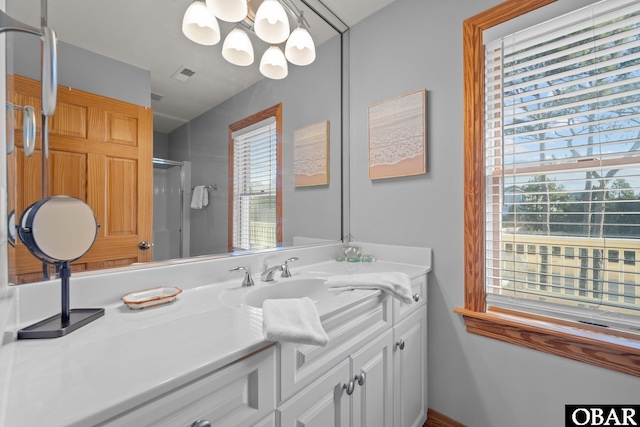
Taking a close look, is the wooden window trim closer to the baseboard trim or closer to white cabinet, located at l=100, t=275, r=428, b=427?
white cabinet, located at l=100, t=275, r=428, b=427

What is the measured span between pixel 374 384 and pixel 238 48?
157 cm

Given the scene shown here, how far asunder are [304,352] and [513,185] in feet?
3.89

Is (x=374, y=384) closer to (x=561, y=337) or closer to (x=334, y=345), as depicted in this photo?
(x=334, y=345)

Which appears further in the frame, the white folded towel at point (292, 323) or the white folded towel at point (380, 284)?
the white folded towel at point (380, 284)

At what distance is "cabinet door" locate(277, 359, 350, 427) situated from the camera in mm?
722

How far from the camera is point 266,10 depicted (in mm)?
1345

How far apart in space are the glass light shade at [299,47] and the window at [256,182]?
0.30 metres

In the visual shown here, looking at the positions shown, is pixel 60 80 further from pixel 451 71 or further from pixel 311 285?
pixel 451 71

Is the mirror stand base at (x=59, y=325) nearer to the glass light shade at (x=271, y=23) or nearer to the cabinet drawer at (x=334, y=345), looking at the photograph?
the cabinet drawer at (x=334, y=345)

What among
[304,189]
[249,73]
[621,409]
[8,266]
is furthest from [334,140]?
[621,409]

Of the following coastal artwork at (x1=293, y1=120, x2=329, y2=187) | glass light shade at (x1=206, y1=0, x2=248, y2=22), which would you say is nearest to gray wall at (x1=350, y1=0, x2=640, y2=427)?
coastal artwork at (x1=293, y1=120, x2=329, y2=187)

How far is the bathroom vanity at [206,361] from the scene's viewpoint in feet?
1.47

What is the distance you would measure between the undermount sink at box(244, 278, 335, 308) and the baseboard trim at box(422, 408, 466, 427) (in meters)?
0.94

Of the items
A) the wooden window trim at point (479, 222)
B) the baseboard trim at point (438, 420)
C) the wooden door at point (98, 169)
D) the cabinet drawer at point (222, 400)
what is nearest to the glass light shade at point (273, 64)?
the wooden door at point (98, 169)
